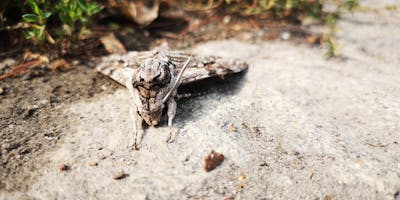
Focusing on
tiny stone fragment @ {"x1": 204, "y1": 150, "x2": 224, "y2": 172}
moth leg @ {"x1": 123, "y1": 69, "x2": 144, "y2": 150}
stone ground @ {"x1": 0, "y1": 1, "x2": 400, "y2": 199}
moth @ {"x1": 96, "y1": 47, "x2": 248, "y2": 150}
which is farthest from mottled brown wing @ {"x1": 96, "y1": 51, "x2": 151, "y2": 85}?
tiny stone fragment @ {"x1": 204, "y1": 150, "x2": 224, "y2": 172}

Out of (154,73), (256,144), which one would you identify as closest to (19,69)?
(154,73)

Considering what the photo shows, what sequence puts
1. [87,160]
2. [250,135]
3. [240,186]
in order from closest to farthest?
[240,186] → [87,160] → [250,135]

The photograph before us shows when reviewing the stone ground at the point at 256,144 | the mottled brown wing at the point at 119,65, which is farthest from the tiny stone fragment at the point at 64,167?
the mottled brown wing at the point at 119,65

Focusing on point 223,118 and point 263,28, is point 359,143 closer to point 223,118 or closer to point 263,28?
point 223,118

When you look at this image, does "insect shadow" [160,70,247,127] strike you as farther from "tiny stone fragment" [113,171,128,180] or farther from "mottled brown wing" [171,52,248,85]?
"tiny stone fragment" [113,171,128,180]

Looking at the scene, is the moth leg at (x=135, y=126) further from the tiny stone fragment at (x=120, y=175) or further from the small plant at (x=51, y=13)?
the small plant at (x=51, y=13)

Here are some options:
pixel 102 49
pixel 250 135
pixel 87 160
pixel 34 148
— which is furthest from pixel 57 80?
pixel 250 135

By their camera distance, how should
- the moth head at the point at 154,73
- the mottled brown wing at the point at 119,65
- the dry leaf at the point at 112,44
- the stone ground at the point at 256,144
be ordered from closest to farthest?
the stone ground at the point at 256,144 < the moth head at the point at 154,73 < the mottled brown wing at the point at 119,65 < the dry leaf at the point at 112,44

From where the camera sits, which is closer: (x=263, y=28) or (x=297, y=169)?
(x=297, y=169)
